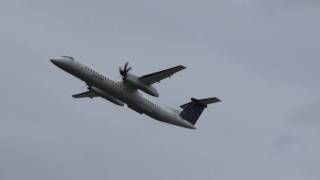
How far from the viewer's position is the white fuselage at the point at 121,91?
104 metres

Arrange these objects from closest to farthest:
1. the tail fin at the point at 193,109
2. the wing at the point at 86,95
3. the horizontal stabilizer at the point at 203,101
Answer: the horizontal stabilizer at the point at 203,101 < the tail fin at the point at 193,109 < the wing at the point at 86,95

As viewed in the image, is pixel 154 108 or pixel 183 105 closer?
pixel 154 108

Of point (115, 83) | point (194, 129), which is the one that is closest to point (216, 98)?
point (194, 129)

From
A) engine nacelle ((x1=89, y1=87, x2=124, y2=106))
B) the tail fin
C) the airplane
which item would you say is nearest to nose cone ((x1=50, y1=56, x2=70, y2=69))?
the airplane

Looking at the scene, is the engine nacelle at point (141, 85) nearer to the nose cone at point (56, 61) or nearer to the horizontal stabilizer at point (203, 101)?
the nose cone at point (56, 61)

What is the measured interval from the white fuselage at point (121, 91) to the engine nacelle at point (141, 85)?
875 millimetres

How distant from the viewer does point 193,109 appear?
118 meters

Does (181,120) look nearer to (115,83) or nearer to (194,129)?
(194,129)

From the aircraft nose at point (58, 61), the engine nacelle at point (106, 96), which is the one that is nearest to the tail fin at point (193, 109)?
the engine nacelle at point (106, 96)

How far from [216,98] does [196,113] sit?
6.63 metres

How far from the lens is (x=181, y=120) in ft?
372

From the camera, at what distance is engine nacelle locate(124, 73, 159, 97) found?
10669cm

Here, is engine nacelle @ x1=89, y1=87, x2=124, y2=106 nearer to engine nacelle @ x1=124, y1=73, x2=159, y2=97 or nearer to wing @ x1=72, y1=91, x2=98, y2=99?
wing @ x1=72, y1=91, x2=98, y2=99

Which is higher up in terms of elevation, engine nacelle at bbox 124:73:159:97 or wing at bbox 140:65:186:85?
wing at bbox 140:65:186:85
